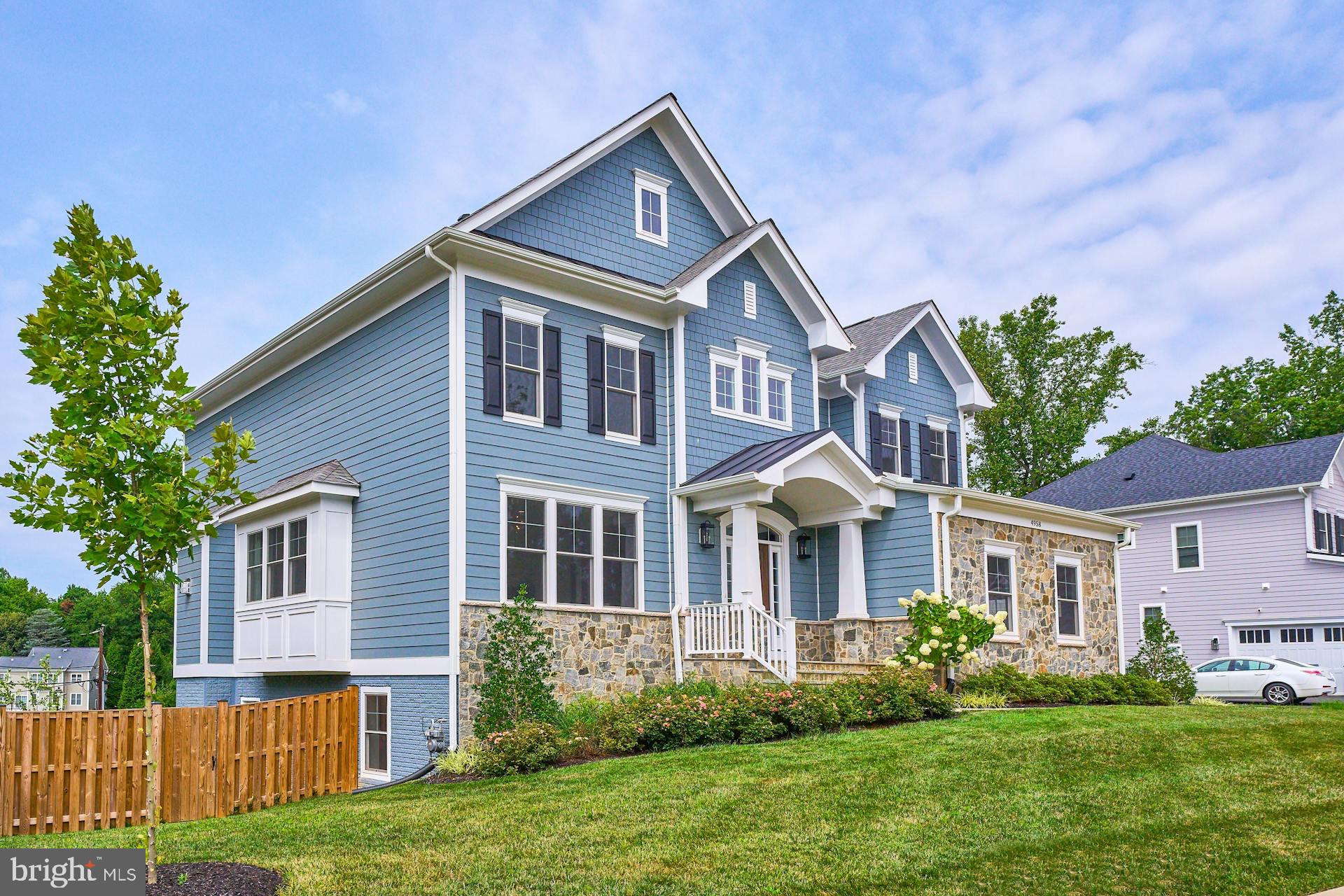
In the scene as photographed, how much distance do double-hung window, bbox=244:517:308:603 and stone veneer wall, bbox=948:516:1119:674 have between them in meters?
10.2

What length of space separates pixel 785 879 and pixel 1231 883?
2.86 metres

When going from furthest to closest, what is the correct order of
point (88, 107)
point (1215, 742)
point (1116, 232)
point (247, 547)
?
point (1116, 232) < point (88, 107) < point (247, 547) < point (1215, 742)

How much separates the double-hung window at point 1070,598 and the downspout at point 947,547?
3.67 metres

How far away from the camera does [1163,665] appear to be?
20750mm

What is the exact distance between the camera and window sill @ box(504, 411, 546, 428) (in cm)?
1498

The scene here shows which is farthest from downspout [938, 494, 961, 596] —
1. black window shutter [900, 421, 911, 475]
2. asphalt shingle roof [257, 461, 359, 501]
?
asphalt shingle roof [257, 461, 359, 501]

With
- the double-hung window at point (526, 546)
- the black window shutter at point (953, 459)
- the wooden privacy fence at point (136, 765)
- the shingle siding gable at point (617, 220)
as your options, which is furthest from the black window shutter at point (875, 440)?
the wooden privacy fence at point (136, 765)

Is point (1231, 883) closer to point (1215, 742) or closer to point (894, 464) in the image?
point (1215, 742)

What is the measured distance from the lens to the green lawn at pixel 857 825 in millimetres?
7148

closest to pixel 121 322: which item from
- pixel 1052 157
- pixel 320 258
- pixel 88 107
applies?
pixel 88 107

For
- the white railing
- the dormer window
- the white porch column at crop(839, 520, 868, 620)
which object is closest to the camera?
the white railing

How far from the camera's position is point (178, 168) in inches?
882

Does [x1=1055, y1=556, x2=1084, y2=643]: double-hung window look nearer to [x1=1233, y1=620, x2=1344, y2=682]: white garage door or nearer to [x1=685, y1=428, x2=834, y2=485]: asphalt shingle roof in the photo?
[x1=685, y1=428, x2=834, y2=485]: asphalt shingle roof

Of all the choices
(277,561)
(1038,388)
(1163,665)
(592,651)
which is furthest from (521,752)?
(1038,388)
